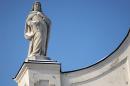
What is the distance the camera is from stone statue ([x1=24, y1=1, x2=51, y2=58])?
19984 millimetres

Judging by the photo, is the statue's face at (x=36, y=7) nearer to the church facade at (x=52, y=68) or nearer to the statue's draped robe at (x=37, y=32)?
the church facade at (x=52, y=68)

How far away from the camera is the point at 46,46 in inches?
795

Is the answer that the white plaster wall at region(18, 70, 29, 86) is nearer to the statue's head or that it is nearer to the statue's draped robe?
the statue's draped robe

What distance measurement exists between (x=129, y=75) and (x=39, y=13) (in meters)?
3.36

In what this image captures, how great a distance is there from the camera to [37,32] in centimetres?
2011

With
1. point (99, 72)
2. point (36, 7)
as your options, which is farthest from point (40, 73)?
point (36, 7)

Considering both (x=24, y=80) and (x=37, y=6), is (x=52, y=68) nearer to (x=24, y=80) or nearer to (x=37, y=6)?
(x=24, y=80)

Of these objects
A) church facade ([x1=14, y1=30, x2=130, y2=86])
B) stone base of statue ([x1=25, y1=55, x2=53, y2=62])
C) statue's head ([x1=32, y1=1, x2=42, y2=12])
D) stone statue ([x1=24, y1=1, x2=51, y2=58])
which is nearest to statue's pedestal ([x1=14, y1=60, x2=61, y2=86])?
church facade ([x1=14, y1=30, x2=130, y2=86])

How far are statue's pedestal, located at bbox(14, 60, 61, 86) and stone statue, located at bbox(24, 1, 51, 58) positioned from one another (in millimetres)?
367

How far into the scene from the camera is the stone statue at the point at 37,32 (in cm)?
1998

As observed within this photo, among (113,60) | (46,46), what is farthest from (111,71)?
(46,46)

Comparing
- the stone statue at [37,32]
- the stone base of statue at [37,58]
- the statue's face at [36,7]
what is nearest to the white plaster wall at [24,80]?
the stone base of statue at [37,58]

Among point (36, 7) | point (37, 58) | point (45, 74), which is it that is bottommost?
point (45, 74)

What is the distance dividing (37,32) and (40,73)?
1.31 metres
